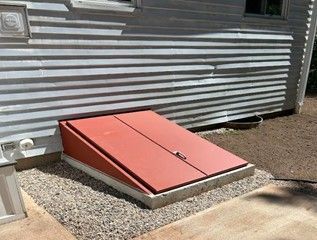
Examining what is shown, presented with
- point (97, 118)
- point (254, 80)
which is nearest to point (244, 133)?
point (254, 80)

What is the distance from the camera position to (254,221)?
3.41 m

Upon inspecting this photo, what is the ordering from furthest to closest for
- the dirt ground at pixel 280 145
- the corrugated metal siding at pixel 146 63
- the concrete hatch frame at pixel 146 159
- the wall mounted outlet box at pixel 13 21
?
the dirt ground at pixel 280 145 → the corrugated metal siding at pixel 146 63 → the wall mounted outlet box at pixel 13 21 → the concrete hatch frame at pixel 146 159

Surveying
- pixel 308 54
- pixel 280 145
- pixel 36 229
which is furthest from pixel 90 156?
pixel 308 54

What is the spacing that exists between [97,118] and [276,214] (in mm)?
2456

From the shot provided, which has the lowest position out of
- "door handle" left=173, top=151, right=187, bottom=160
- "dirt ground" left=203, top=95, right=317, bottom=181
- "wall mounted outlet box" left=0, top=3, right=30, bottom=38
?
"dirt ground" left=203, top=95, right=317, bottom=181

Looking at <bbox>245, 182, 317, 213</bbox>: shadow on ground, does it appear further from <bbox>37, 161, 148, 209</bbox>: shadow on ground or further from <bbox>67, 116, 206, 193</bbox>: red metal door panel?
<bbox>37, 161, 148, 209</bbox>: shadow on ground

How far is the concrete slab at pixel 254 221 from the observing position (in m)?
3.16

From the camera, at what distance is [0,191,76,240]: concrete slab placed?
9.86ft

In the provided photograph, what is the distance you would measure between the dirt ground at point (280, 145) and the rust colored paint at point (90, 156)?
6.82 feet

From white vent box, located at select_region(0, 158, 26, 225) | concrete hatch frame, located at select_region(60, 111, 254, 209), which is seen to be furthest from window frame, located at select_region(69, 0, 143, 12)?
white vent box, located at select_region(0, 158, 26, 225)

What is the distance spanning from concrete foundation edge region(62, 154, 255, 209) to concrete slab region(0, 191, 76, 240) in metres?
0.78

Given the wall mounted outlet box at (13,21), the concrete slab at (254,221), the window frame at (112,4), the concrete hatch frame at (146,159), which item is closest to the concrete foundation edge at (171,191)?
the concrete hatch frame at (146,159)

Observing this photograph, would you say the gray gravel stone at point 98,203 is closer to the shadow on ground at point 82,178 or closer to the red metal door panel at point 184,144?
the shadow on ground at point 82,178

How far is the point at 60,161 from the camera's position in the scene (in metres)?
4.58
